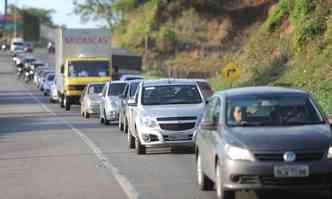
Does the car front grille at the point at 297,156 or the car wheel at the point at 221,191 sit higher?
the car front grille at the point at 297,156

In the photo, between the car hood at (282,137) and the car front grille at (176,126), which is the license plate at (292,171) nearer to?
the car hood at (282,137)

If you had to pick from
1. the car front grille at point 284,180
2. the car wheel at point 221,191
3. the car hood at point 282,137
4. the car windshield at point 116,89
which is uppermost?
the car hood at point 282,137

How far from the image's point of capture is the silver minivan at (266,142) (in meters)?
12.7

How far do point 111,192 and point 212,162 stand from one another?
204cm

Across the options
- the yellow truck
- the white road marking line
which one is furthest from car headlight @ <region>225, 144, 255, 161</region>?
the yellow truck

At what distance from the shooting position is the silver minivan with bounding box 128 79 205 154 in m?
21.4

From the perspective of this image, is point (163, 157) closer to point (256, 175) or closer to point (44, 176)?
point (44, 176)

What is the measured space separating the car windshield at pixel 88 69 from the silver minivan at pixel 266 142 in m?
30.9

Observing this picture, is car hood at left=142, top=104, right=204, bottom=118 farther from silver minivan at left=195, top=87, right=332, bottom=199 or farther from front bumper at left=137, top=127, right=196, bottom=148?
silver minivan at left=195, top=87, right=332, bottom=199

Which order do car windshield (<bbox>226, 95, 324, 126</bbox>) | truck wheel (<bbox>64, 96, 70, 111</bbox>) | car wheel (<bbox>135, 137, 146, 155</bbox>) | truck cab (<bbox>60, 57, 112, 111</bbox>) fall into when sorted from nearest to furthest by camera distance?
1. car windshield (<bbox>226, 95, 324, 126</bbox>)
2. car wheel (<bbox>135, 137, 146, 155</bbox>)
3. truck cab (<bbox>60, 57, 112, 111</bbox>)
4. truck wheel (<bbox>64, 96, 70, 111</bbox>)

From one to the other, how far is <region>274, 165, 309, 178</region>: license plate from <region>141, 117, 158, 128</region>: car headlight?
8950mm

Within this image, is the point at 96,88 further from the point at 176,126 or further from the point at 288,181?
the point at 288,181

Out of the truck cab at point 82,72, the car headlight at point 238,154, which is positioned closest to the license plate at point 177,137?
the car headlight at point 238,154

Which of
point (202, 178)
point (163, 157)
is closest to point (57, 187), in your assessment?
point (202, 178)
